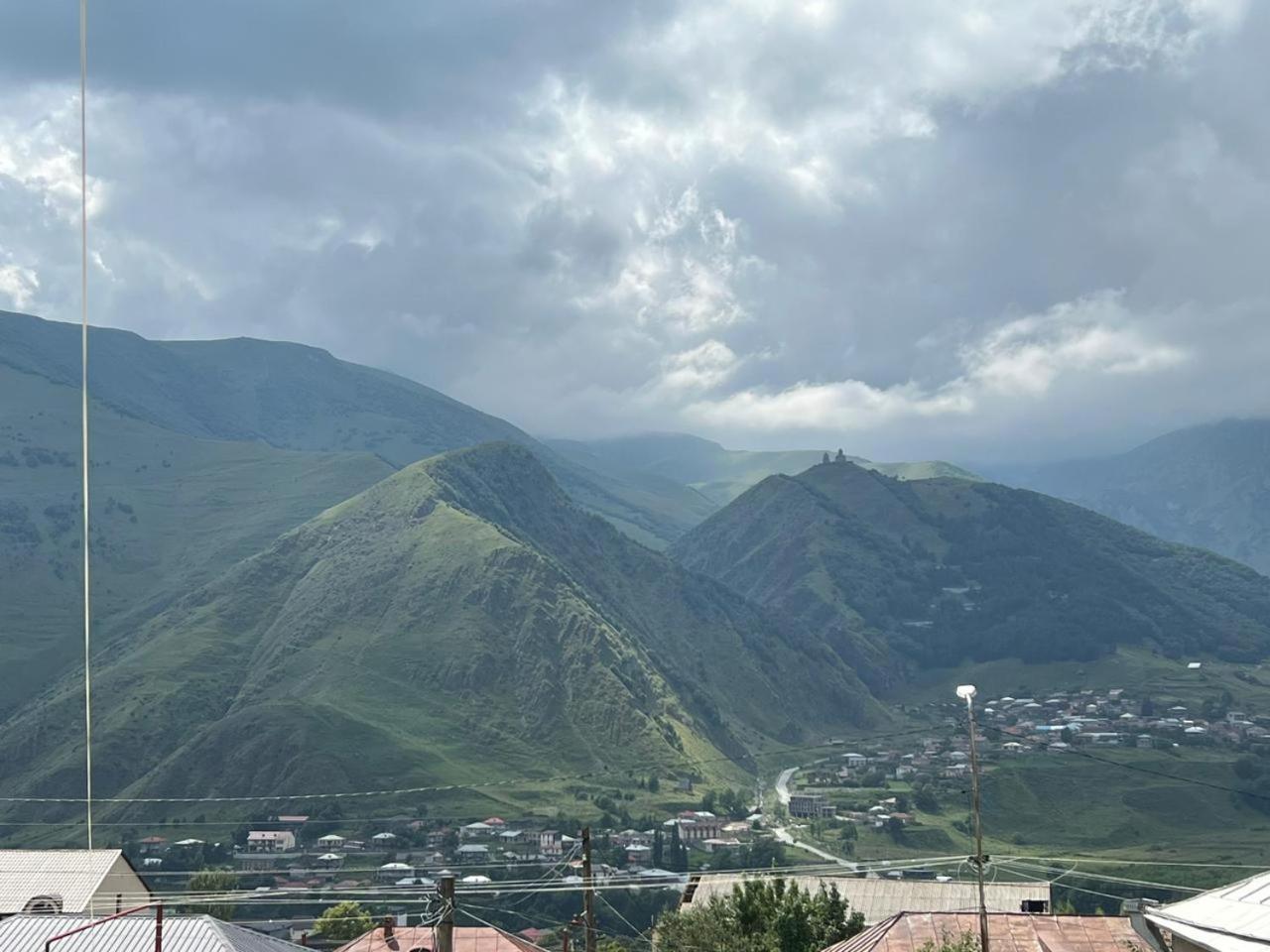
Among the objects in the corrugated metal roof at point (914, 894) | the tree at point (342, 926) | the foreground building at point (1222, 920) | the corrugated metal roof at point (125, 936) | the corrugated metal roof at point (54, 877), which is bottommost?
the tree at point (342, 926)

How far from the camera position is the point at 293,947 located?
65.1m

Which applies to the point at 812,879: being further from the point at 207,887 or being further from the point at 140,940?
the point at 207,887

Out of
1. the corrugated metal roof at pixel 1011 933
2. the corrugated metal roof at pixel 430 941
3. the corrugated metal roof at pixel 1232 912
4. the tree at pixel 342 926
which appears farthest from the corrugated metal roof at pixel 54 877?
the corrugated metal roof at pixel 1232 912

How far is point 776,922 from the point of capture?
73188mm

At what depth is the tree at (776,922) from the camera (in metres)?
73.0

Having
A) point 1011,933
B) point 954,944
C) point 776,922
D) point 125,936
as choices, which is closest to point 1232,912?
point 954,944

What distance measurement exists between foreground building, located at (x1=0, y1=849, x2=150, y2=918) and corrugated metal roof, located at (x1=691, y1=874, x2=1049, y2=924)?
35.4m

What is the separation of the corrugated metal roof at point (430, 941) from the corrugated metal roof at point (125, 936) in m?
13.4

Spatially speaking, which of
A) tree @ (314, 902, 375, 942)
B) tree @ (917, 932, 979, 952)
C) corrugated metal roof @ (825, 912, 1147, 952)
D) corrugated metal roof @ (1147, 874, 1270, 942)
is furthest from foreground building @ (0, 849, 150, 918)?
Answer: corrugated metal roof @ (1147, 874, 1270, 942)

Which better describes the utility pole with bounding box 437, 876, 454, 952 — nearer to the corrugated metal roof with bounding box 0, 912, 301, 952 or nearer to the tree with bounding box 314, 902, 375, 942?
the corrugated metal roof with bounding box 0, 912, 301, 952

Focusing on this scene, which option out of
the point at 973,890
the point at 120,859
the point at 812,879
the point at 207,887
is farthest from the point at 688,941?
the point at 207,887

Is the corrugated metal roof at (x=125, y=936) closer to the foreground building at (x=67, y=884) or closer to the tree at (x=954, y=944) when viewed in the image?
the foreground building at (x=67, y=884)

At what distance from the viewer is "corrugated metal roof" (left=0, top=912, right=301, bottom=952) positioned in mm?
54188

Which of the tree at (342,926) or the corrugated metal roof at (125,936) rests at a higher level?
the corrugated metal roof at (125,936)
